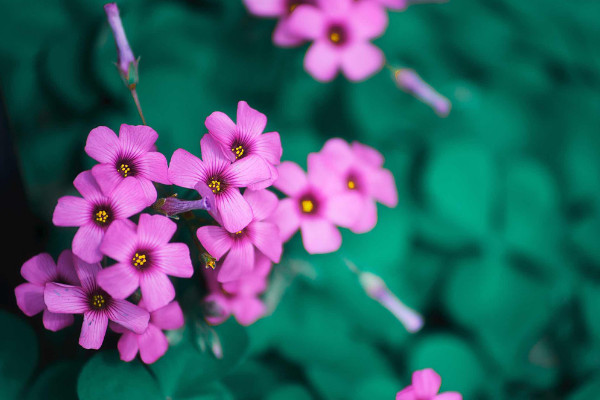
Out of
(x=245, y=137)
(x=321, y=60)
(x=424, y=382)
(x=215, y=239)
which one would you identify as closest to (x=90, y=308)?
(x=215, y=239)

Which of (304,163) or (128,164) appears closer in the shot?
(128,164)

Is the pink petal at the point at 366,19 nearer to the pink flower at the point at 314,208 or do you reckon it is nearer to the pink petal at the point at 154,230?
the pink flower at the point at 314,208

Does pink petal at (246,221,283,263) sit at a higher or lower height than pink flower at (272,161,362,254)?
higher

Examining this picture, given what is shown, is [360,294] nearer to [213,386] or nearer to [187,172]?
[213,386]


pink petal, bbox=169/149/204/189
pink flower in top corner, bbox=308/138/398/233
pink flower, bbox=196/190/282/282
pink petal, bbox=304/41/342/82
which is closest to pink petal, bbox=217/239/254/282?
pink flower, bbox=196/190/282/282

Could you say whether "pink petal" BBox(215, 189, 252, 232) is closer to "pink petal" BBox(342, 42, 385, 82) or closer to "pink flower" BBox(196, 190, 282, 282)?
"pink flower" BBox(196, 190, 282, 282)

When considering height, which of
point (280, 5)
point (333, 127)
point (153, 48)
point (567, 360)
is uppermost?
point (280, 5)

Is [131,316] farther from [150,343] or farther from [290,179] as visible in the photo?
[290,179]

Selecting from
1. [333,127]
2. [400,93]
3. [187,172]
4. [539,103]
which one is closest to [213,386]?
[187,172]
